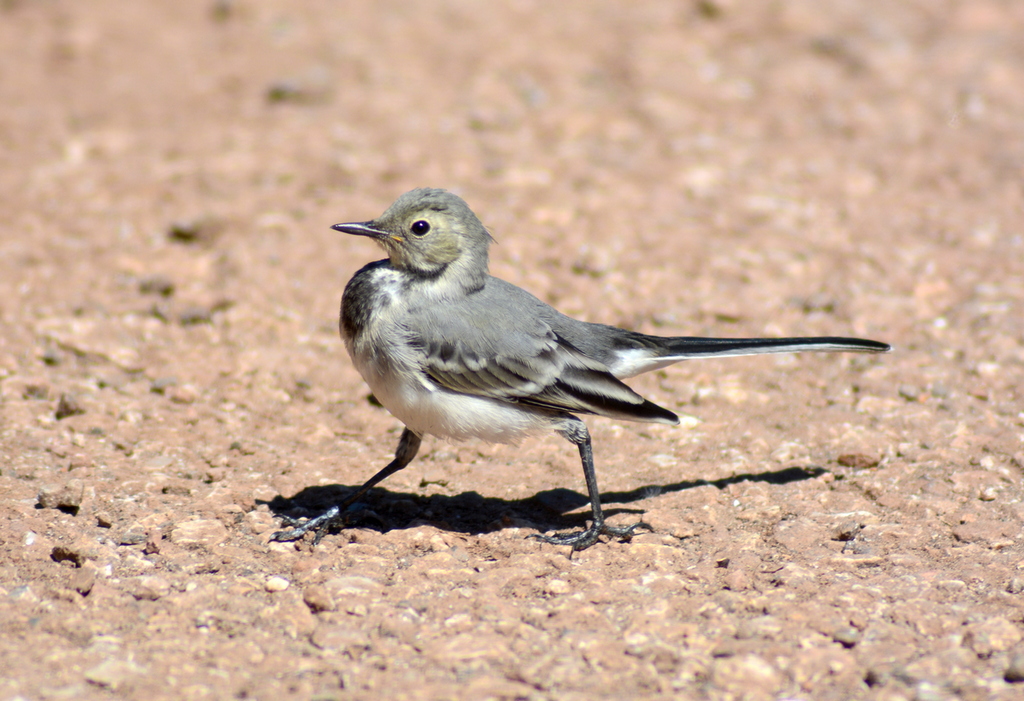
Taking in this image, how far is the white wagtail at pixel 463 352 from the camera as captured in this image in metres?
5.52

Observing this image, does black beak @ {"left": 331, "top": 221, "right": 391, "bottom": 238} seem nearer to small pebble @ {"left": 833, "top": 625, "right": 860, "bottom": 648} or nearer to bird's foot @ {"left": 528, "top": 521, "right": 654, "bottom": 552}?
bird's foot @ {"left": 528, "top": 521, "right": 654, "bottom": 552}

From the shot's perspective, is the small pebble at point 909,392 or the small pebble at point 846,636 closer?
the small pebble at point 846,636

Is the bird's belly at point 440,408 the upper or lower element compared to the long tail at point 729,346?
upper

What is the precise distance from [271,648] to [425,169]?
21.5 ft

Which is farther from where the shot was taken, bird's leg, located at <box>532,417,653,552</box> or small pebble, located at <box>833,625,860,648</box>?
bird's leg, located at <box>532,417,653,552</box>

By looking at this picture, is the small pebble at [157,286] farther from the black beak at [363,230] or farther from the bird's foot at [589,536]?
the bird's foot at [589,536]

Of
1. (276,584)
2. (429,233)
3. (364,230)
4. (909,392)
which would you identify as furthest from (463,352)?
(909,392)

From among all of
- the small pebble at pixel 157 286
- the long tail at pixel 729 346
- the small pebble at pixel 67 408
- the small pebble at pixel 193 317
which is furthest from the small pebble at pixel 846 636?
the small pebble at pixel 157 286

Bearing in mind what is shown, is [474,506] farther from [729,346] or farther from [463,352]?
[729,346]

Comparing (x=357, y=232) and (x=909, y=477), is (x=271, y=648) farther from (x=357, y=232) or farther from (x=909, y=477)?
(x=909, y=477)

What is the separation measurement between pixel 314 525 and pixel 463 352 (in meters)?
1.33

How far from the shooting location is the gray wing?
219 inches

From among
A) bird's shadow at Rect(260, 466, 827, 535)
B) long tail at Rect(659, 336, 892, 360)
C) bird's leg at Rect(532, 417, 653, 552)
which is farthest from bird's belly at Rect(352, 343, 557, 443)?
long tail at Rect(659, 336, 892, 360)

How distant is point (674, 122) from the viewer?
1112 centimetres
